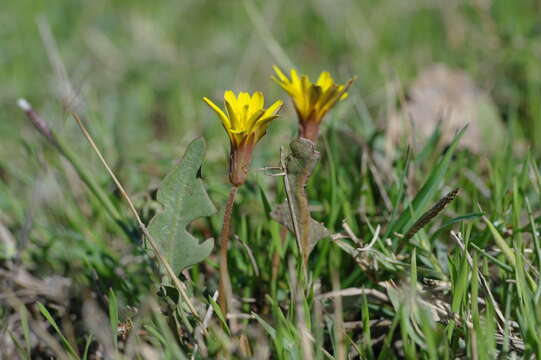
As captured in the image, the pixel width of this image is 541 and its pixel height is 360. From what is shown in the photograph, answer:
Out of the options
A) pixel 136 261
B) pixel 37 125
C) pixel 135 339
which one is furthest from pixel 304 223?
pixel 37 125

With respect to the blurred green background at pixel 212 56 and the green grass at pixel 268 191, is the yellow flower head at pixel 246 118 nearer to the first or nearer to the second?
the green grass at pixel 268 191

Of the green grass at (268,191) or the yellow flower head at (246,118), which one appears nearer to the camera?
the yellow flower head at (246,118)

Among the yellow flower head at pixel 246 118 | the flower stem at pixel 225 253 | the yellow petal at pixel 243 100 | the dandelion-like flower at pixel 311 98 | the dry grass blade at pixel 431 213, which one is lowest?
the dry grass blade at pixel 431 213

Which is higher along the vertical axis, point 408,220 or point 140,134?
point 140,134

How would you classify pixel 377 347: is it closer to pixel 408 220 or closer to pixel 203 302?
pixel 408 220

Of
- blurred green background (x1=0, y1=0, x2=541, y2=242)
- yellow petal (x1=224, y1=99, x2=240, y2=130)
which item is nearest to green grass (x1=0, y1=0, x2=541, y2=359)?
blurred green background (x1=0, y1=0, x2=541, y2=242)

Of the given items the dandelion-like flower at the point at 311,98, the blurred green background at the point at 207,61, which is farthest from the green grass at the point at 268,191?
the dandelion-like flower at the point at 311,98
